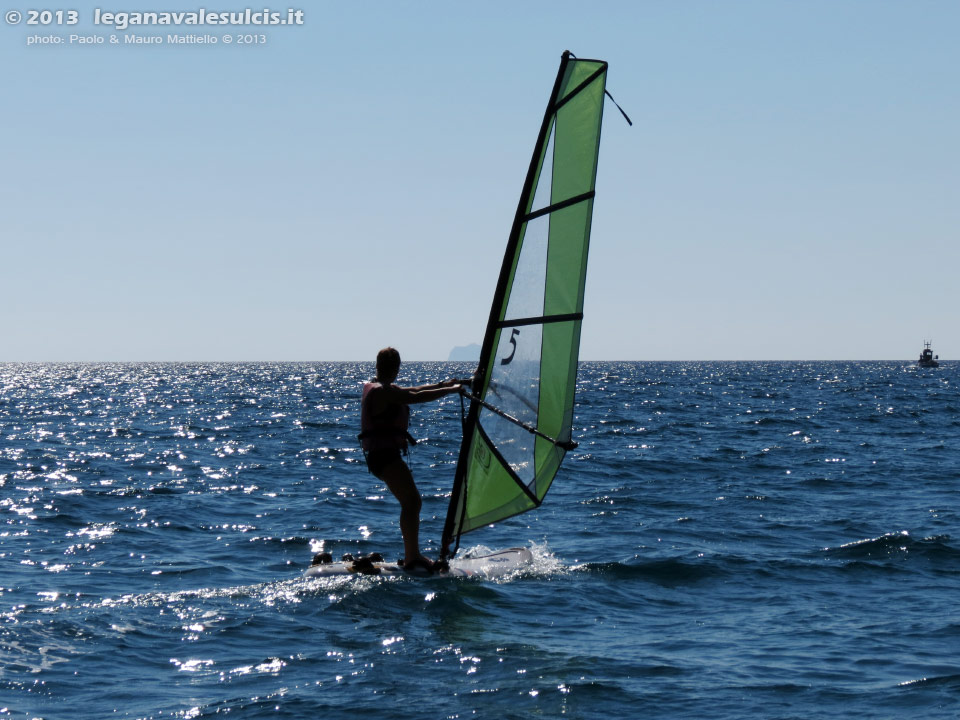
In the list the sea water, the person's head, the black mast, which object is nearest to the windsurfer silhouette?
the person's head

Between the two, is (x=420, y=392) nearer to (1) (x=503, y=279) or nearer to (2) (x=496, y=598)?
(1) (x=503, y=279)

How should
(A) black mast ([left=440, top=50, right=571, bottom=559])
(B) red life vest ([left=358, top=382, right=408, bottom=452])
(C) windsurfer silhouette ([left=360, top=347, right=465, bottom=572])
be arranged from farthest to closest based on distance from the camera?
(B) red life vest ([left=358, top=382, right=408, bottom=452]), (C) windsurfer silhouette ([left=360, top=347, right=465, bottom=572]), (A) black mast ([left=440, top=50, right=571, bottom=559])

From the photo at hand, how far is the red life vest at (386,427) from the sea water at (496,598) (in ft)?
4.69

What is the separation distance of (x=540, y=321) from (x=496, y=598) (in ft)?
8.71

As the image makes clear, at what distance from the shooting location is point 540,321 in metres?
8.70

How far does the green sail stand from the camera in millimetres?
8398

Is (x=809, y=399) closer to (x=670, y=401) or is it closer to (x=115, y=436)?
(x=670, y=401)

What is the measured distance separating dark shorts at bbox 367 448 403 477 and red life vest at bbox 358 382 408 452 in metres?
0.03

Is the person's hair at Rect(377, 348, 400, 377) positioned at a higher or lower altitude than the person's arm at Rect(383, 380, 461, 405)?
higher

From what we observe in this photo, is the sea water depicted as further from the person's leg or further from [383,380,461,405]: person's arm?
[383,380,461,405]: person's arm

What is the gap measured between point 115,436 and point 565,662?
78.5ft

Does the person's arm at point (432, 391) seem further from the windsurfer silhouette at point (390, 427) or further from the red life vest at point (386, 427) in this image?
the red life vest at point (386, 427)

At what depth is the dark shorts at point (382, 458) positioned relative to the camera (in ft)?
29.5

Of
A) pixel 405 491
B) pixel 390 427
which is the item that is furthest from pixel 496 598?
pixel 390 427
